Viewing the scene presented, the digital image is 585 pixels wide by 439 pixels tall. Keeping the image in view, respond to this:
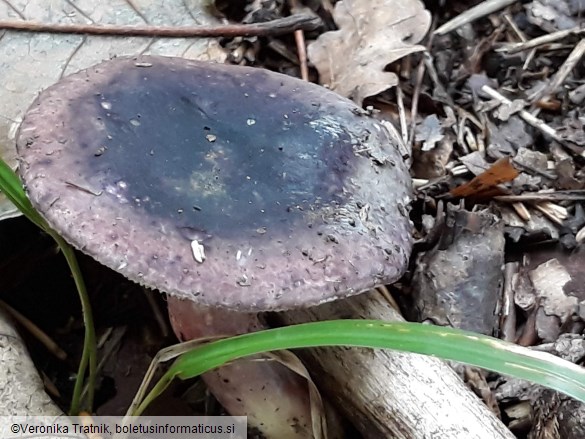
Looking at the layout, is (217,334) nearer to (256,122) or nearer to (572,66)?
(256,122)

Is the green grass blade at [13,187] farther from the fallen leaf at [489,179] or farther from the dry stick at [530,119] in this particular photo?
the dry stick at [530,119]

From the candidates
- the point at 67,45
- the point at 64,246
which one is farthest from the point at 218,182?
the point at 67,45

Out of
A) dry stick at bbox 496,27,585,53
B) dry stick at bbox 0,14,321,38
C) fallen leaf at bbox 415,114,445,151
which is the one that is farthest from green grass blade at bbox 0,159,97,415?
dry stick at bbox 496,27,585,53

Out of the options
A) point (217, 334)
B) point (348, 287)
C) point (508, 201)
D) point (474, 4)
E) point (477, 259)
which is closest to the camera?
point (348, 287)

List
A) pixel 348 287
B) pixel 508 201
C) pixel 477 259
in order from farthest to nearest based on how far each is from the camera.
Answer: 1. pixel 508 201
2. pixel 477 259
3. pixel 348 287

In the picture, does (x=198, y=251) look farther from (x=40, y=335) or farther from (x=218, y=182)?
(x=40, y=335)

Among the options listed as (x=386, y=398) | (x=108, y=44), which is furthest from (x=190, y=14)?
(x=386, y=398)

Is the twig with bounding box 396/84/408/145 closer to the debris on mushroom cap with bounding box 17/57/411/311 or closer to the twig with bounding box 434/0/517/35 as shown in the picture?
the twig with bounding box 434/0/517/35
